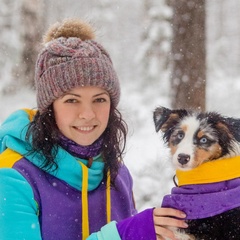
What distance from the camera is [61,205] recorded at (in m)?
2.99

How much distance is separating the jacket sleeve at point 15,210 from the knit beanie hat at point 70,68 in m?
0.51

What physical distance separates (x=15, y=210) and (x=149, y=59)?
14269 millimetres

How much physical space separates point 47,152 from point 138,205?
13.8 ft

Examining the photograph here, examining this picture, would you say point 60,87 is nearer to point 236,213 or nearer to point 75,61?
point 75,61

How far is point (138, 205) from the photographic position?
276 inches

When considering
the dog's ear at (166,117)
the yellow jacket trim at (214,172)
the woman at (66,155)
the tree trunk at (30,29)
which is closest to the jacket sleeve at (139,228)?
the woman at (66,155)

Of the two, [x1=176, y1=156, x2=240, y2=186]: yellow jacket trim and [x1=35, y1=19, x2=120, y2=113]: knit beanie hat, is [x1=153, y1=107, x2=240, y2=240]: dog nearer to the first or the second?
[x1=176, y1=156, x2=240, y2=186]: yellow jacket trim

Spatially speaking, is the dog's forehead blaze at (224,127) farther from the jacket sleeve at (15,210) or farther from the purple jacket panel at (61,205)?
the jacket sleeve at (15,210)

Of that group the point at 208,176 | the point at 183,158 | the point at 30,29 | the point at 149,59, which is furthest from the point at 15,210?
the point at 149,59

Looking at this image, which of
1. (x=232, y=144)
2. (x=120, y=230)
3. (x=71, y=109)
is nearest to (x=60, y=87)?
(x=71, y=109)

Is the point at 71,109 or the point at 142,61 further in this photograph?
the point at 142,61

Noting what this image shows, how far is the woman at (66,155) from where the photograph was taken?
2.78 m

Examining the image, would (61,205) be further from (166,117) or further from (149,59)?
(149,59)

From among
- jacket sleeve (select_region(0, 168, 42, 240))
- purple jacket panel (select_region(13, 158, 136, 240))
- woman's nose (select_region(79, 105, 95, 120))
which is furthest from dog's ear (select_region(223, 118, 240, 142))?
jacket sleeve (select_region(0, 168, 42, 240))
